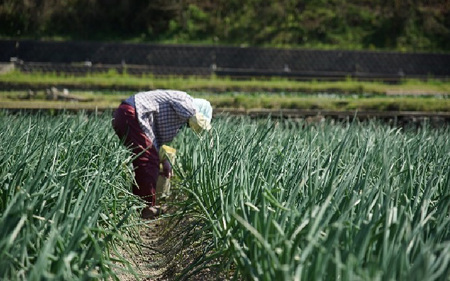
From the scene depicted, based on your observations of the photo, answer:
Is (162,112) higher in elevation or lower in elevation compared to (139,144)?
higher

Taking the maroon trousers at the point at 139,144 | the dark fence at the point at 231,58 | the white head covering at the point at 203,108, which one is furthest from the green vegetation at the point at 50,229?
the dark fence at the point at 231,58

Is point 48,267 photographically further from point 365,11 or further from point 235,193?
point 365,11

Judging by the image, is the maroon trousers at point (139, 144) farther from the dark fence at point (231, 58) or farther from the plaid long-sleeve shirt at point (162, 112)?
the dark fence at point (231, 58)

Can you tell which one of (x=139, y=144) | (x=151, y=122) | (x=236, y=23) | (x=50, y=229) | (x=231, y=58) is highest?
(x=50, y=229)

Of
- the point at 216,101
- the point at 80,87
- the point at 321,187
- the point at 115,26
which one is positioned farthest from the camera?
the point at 115,26

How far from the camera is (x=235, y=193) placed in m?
2.29

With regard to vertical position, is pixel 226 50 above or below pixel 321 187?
below

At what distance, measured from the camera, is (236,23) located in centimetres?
2225

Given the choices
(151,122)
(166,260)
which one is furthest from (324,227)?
(151,122)

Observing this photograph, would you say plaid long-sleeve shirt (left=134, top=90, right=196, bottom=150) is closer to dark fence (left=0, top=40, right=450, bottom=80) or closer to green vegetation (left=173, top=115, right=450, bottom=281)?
green vegetation (left=173, top=115, right=450, bottom=281)

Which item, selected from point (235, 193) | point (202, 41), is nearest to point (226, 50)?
point (202, 41)

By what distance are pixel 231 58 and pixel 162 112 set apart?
543 inches

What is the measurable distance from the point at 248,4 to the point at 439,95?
10.5 m

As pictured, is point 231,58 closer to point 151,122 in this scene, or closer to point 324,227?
point 151,122
